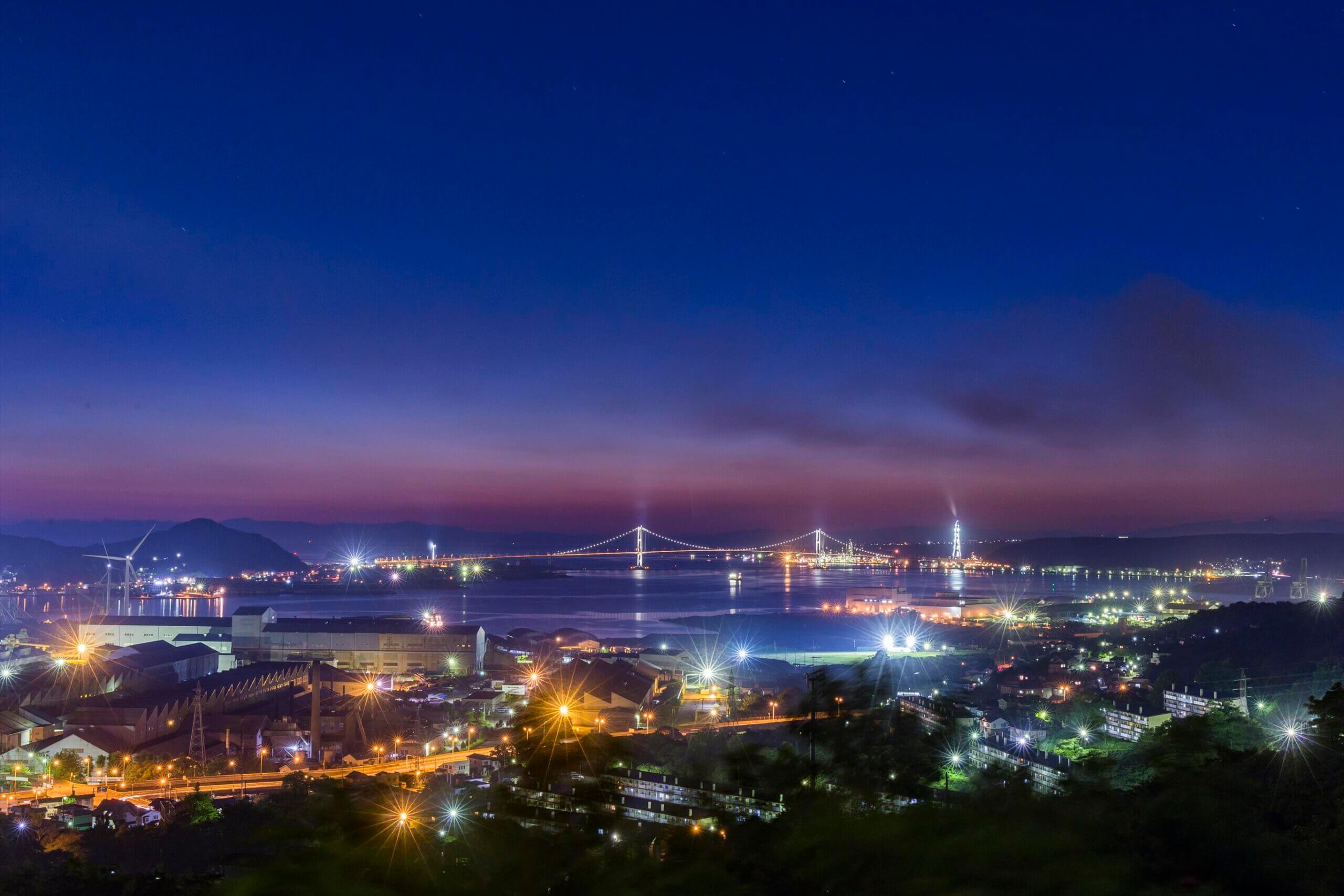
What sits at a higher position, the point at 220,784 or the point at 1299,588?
the point at 220,784

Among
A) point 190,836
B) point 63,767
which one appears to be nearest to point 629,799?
point 190,836

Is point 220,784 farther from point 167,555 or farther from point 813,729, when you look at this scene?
point 167,555

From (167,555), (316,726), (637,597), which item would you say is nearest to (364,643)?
(316,726)

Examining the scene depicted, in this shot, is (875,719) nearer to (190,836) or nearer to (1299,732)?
(1299,732)

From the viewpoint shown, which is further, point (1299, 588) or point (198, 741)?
point (1299, 588)

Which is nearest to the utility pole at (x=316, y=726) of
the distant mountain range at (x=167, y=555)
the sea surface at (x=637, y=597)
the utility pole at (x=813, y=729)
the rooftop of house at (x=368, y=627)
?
the rooftop of house at (x=368, y=627)

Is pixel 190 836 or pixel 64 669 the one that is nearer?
pixel 190 836
